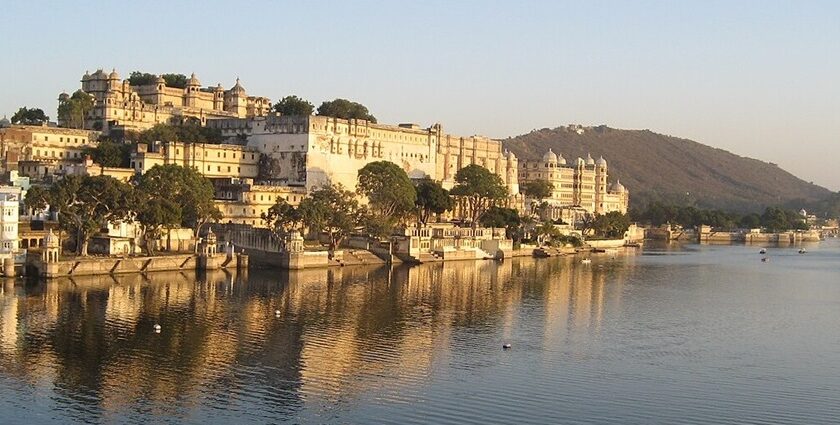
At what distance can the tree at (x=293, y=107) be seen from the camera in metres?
72.8

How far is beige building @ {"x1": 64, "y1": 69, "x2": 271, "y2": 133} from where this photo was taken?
65.8m

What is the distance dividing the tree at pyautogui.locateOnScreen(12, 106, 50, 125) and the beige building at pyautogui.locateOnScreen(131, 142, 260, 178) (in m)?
9.85

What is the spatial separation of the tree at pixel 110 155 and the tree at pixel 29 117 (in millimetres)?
8312

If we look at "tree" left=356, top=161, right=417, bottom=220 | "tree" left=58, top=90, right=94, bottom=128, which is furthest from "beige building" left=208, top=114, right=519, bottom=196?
"tree" left=58, top=90, right=94, bottom=128

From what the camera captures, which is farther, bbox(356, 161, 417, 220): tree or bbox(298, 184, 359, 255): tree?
bbox(356, 161, 417, 220): tree

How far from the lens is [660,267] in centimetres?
6022

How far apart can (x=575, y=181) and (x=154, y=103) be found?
42755 millimetres

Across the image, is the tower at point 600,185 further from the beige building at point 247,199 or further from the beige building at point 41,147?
the beige building at point 41,147

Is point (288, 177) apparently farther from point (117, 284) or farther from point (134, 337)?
point (134, 337)

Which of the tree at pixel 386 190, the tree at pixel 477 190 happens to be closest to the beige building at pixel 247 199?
the tree at pixel 386 190

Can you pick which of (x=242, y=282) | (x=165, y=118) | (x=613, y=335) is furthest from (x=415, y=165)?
(x=613, y=335)

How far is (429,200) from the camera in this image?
6366cm

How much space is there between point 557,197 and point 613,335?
65.0 m

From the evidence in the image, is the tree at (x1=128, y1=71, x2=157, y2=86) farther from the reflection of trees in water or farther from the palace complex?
the reflection of trees in water
